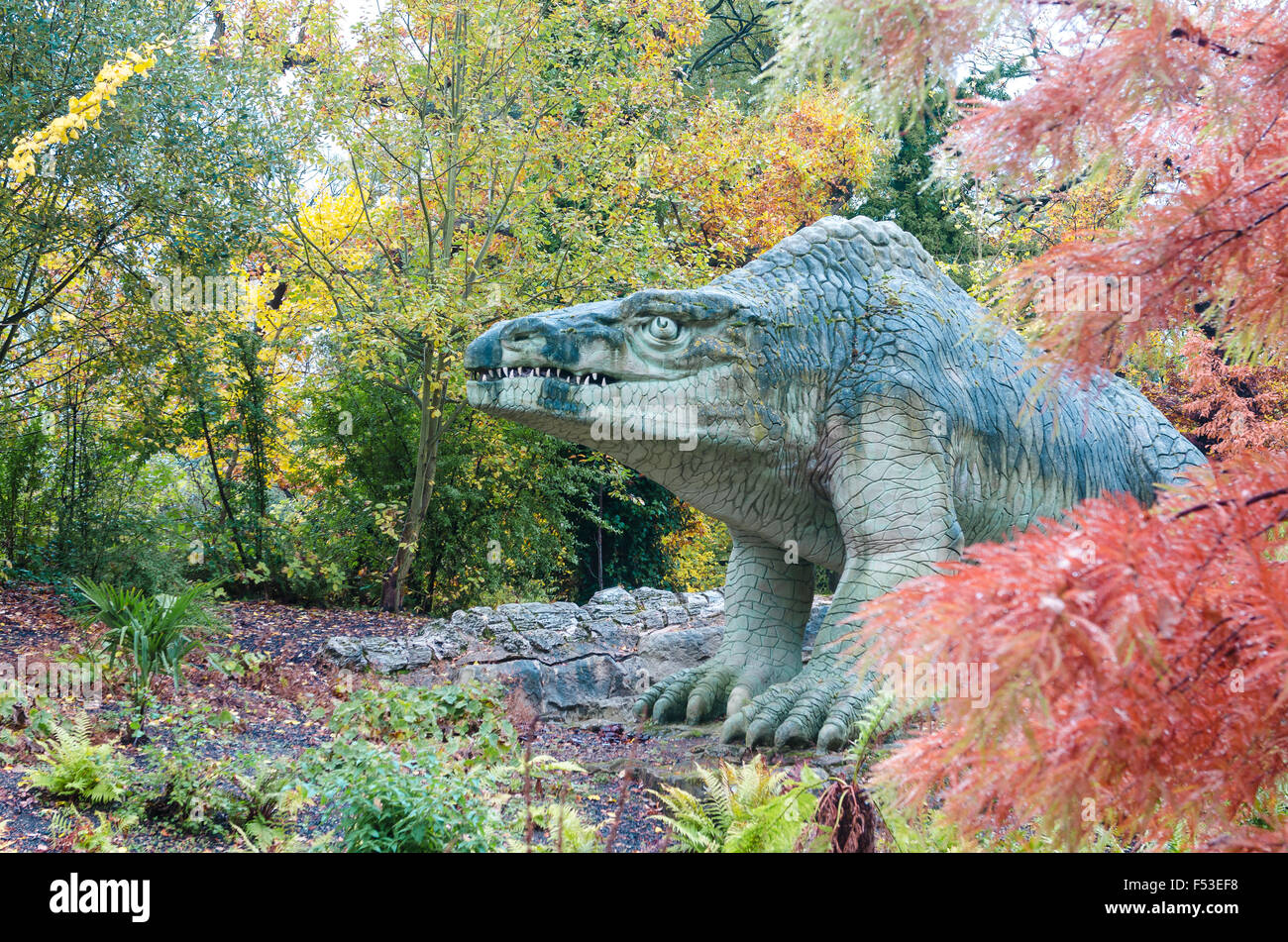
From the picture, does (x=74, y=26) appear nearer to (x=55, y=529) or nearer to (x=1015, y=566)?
(x=55, y=529)

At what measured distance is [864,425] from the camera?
4633 millimetres

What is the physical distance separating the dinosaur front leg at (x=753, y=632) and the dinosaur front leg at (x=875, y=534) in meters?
0.66

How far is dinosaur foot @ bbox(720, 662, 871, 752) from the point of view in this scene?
4.33 meters

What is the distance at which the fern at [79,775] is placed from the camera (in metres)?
3.69

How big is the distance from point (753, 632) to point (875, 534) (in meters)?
1.12

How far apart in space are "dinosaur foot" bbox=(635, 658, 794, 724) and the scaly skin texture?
0.01 m

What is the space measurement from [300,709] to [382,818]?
8.76 ft

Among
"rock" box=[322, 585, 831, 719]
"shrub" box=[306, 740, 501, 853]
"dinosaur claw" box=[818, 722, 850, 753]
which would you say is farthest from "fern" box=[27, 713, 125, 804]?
"dinosaur claw" box=[818, 722, 850, 753]

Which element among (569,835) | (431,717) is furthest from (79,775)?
(569,835)

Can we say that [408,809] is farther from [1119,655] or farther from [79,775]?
[1119,655]

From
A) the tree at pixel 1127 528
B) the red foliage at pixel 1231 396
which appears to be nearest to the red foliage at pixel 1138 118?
the tree at pixel 1127 528

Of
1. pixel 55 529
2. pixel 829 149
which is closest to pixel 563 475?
pixel 55 529

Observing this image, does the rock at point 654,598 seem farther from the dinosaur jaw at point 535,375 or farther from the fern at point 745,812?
the fern at point 745,812

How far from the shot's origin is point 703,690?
17.3ft
